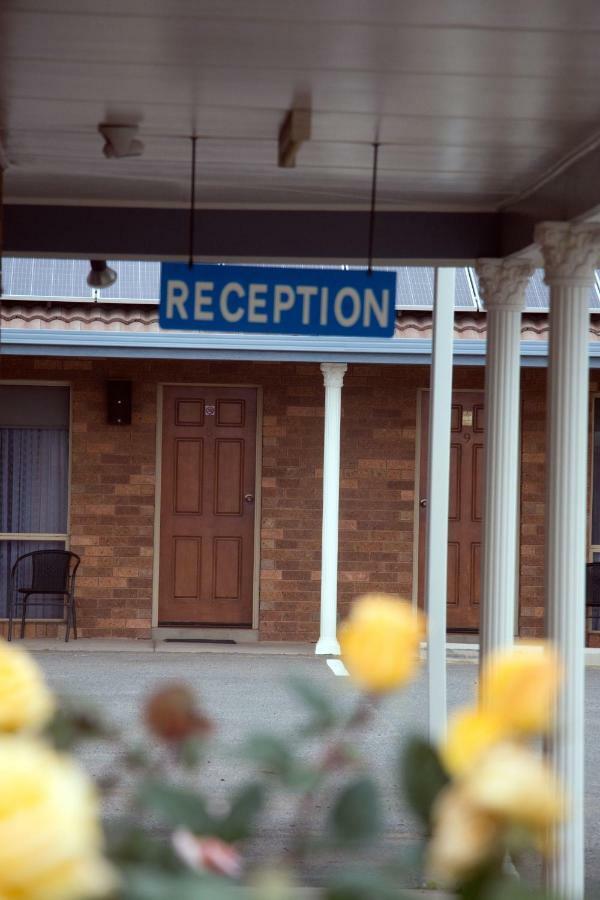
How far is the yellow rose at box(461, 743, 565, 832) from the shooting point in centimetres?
80

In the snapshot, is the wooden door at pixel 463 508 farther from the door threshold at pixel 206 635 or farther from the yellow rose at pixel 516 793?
the yellow rose at pixel 516 793

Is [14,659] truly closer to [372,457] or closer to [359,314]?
[359,314]

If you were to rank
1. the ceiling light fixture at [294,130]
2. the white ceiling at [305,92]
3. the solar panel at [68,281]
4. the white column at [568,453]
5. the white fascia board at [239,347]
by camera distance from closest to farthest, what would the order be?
the white ceiling at [305,92], the ceiling light fixture at [294,130], the white column at [568,453], the white fascia board at [239,347], the solar panel at [68,281]

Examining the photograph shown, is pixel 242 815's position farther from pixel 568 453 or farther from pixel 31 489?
pixel 31 489

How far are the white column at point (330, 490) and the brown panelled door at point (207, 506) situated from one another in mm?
1052

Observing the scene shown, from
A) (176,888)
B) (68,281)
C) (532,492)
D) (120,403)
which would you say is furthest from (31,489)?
(176,888)

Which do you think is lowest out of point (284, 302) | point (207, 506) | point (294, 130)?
point (207, 506)

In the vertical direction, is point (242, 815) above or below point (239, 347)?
below

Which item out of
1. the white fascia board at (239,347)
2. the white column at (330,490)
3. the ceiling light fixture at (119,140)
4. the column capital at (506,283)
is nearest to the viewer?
the ceiling light fixture at (119,140)

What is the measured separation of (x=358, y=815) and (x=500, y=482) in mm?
5284

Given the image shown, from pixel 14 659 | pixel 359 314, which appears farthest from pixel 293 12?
pixel 14 659

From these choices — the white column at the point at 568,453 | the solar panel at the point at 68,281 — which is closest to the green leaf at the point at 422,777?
the white column at the point at 568,453

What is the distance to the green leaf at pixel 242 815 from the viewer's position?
3.46 ft

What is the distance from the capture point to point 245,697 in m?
10.9
